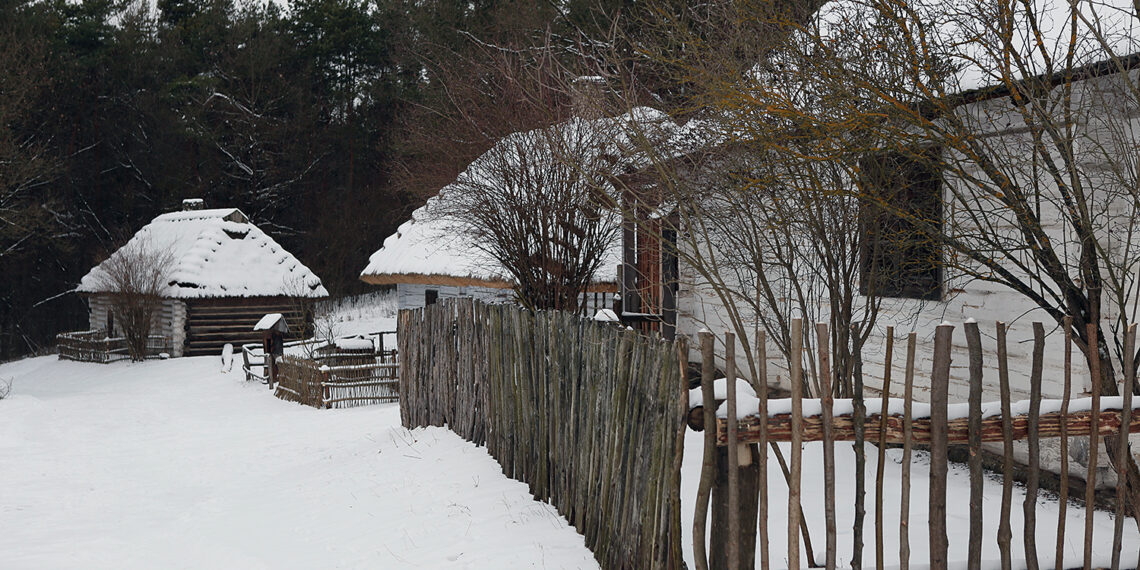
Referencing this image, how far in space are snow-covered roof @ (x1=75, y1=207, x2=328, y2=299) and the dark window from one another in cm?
2353

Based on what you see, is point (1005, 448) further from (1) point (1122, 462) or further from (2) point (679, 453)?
(2) point (679, 453)

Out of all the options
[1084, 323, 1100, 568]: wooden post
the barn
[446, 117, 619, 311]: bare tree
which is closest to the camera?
[1084, 323, 1100, 568]: wooden post

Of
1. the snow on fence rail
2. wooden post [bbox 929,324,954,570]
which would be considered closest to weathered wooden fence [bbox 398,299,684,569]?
wooden post [bbox 929,324,954,570]

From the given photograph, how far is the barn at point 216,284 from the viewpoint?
28172 mm

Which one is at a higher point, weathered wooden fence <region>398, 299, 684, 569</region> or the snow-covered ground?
weathered wooden fence <region>398, 299, 684, 569</region>

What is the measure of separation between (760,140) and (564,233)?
4.43 metres

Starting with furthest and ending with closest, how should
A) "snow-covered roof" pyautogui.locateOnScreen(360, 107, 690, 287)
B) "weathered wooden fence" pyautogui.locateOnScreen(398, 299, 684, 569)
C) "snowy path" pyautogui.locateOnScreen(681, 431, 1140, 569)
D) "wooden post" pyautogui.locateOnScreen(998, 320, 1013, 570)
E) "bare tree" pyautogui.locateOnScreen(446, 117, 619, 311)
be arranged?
"bare tree" pyautogui.locateOnScreen(446, 117, 619, 311)
"snow-covered roof" pyautogui.locateOnScreen(360, 107, 690, 287)
"snowy path" pyautogui.locateOnScreen(681, 431, 1140, 569)
"weathered wooden fence" pyautogui.locateOnScreen(398, 299, 684, 569)
"wooden post" pyautogui.locateOnScreen(998, 320, 1013, 570)

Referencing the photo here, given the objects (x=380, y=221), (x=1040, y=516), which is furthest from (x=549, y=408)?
(x=380, y=221)

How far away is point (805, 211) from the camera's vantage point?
680cm

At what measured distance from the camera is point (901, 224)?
24.4 ft

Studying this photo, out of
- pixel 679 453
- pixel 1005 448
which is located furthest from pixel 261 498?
pixel 1005 448

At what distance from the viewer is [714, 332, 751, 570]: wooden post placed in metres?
3.85

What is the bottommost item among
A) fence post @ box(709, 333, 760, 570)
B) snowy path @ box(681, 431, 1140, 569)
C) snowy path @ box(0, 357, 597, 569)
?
snowy path @ box(0, 357, 597, 569)

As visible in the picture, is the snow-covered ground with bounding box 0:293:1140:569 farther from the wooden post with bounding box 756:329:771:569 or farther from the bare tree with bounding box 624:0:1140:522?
the bare tree with bounding box 624:0:1140:522
